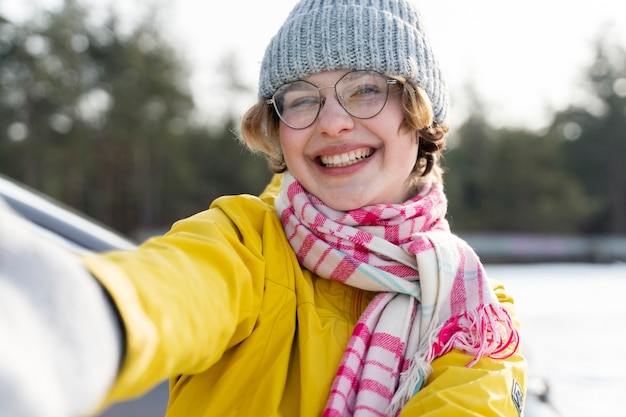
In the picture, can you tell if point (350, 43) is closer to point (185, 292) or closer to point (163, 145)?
point (185, 292)

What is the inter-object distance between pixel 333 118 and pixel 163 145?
27.0 meters

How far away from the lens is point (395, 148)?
1.67 m

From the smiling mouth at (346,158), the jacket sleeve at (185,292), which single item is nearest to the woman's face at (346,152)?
the smiling mouth at (346,158)

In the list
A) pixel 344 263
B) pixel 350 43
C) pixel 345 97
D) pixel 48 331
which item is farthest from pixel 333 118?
pixel 48 331

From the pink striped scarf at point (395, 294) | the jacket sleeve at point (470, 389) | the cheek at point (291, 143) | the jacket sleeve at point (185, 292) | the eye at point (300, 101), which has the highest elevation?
the eye at point (300, 101)

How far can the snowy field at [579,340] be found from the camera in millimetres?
2227

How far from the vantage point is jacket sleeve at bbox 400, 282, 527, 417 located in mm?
1260

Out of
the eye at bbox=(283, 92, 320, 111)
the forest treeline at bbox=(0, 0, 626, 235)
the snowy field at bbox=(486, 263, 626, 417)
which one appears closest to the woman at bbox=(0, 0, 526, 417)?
the eye at bbox=(283, 92, 320, 111)

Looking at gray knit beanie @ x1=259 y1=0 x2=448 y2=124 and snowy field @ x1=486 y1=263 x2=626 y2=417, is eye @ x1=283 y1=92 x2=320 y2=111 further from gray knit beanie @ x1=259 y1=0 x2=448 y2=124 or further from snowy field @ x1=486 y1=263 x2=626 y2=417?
snowy field @ x1=486 y1=263 x2=626 y2=417

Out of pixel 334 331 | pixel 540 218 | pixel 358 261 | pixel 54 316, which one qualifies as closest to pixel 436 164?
pixel 358 261

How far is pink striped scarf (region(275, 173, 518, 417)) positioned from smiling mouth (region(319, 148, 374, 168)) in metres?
0.10

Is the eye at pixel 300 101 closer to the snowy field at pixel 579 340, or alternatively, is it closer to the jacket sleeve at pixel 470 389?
the jacket sleeve at pixel 470 389

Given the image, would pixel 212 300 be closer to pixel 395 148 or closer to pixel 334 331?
pixel 334 331

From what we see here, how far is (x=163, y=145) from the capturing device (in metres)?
27.6
